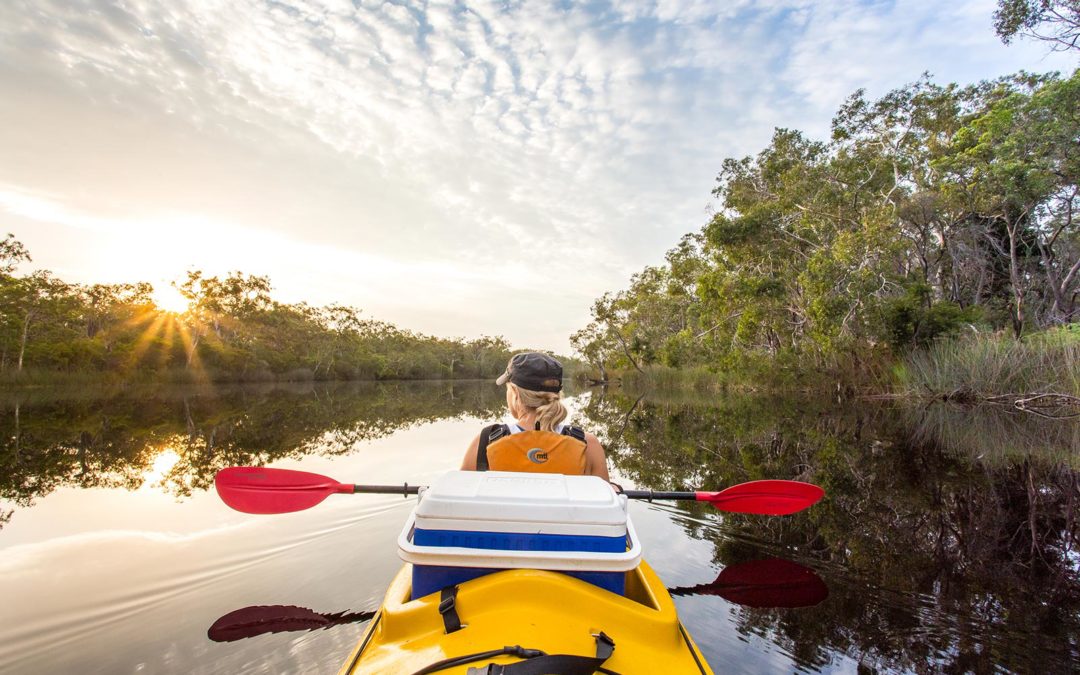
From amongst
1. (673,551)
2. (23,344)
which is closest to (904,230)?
(673,551)

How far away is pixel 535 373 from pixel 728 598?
1876 millimetres

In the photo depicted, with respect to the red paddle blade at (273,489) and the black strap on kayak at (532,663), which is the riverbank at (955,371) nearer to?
the black strap on kayak at (532,663)

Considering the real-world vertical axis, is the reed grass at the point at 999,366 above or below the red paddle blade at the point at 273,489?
above

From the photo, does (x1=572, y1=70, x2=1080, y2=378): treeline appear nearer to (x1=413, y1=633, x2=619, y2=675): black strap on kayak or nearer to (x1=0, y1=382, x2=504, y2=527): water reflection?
(x1=0, y1=382, x2=504, y2=527): water reflection

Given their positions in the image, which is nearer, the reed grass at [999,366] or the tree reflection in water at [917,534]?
the tree reflection in water at [917,534]

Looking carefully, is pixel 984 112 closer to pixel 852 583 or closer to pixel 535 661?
pixel 852 583

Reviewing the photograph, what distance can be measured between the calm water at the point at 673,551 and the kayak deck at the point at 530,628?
1.13 m

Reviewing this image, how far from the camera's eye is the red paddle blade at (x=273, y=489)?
10.5 ft

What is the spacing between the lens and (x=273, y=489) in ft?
10.7

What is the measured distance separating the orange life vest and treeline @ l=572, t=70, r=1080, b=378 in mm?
14372

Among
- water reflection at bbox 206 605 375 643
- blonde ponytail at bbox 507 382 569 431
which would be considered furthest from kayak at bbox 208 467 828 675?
water reflection at bbox 206 605 375 643

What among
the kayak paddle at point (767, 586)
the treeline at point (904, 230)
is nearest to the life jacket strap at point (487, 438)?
the kayak paddle at point (767, 586)

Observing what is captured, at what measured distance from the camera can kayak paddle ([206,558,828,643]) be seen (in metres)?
2.51

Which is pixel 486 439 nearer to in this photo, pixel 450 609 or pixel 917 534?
pixel 450 609
